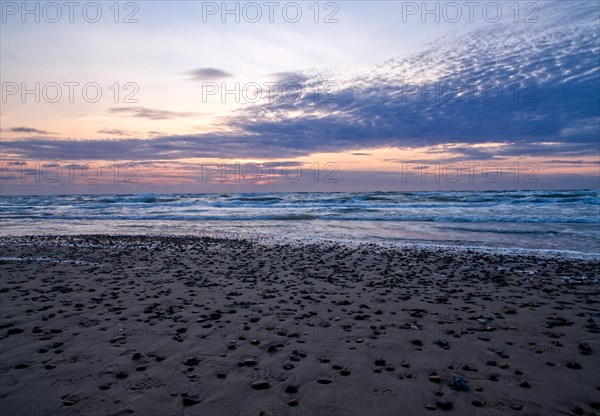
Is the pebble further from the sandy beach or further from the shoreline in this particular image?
the shoreline

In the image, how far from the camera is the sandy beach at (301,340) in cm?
453

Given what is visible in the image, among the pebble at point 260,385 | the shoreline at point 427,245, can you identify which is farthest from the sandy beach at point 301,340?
the shoreline at point 427,245

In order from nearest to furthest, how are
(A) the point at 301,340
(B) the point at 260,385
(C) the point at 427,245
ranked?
(B) the point at 260,385 < (A) the point at 301,340 < (C) the point at 427,245

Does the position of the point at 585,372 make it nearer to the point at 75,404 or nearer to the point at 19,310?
the point at 75,404

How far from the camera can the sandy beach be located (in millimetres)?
4531

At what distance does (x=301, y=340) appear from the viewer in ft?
20.5

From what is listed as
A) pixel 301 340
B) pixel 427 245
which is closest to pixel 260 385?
pixel 301 340

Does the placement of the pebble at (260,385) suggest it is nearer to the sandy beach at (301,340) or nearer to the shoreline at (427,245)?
the sandy beach at (301,340)

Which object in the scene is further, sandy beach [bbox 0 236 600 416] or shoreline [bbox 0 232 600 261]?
shoreline [bbox 0 232 600 261]

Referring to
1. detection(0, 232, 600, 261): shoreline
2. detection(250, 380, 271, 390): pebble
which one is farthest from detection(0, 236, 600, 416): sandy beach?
detection(0, 232, 600, 261): shoreline

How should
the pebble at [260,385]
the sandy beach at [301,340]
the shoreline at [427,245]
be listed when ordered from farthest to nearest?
1. the shoreline at [427,245]
2. the pebble at [260,385]
3. the sandy beach at [301,340]

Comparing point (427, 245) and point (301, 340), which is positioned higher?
point (301, 340)

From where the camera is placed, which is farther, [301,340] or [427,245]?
[427,245]

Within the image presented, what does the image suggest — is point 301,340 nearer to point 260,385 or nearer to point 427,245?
point 260,385
